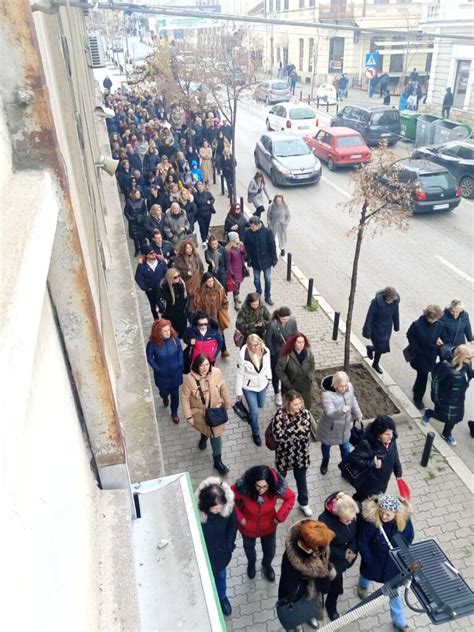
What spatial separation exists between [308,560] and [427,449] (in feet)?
9.98

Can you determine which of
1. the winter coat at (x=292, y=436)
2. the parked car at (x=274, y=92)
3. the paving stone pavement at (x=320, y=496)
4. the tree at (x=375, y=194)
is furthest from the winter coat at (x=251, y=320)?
the parked car at (x=274, y=92)

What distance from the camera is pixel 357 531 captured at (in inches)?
173

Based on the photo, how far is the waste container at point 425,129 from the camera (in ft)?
65.5

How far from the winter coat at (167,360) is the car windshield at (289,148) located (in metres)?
12.2

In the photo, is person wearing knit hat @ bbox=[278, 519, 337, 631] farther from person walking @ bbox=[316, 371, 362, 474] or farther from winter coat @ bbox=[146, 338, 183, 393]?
winter coat @ bbox=[146, 338, 183, 393]

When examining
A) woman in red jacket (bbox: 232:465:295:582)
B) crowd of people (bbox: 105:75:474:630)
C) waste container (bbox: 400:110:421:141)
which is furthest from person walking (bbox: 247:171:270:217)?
waste container (bbox: 400:110:421:141)

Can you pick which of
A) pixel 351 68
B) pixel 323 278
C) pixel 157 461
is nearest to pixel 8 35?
pixel 157 461

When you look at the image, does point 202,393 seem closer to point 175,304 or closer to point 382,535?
point 175,304

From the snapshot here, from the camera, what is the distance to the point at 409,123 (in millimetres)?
21562

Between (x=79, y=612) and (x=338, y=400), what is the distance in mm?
3854

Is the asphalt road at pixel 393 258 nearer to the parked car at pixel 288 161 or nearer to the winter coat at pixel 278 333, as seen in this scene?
the parked car at pixel 288 161

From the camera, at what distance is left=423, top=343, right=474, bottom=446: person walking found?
6.07m

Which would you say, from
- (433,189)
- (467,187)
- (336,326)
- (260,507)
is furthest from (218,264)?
(467,187)

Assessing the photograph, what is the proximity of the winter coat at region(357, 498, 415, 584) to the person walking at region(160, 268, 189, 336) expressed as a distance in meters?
4.08
